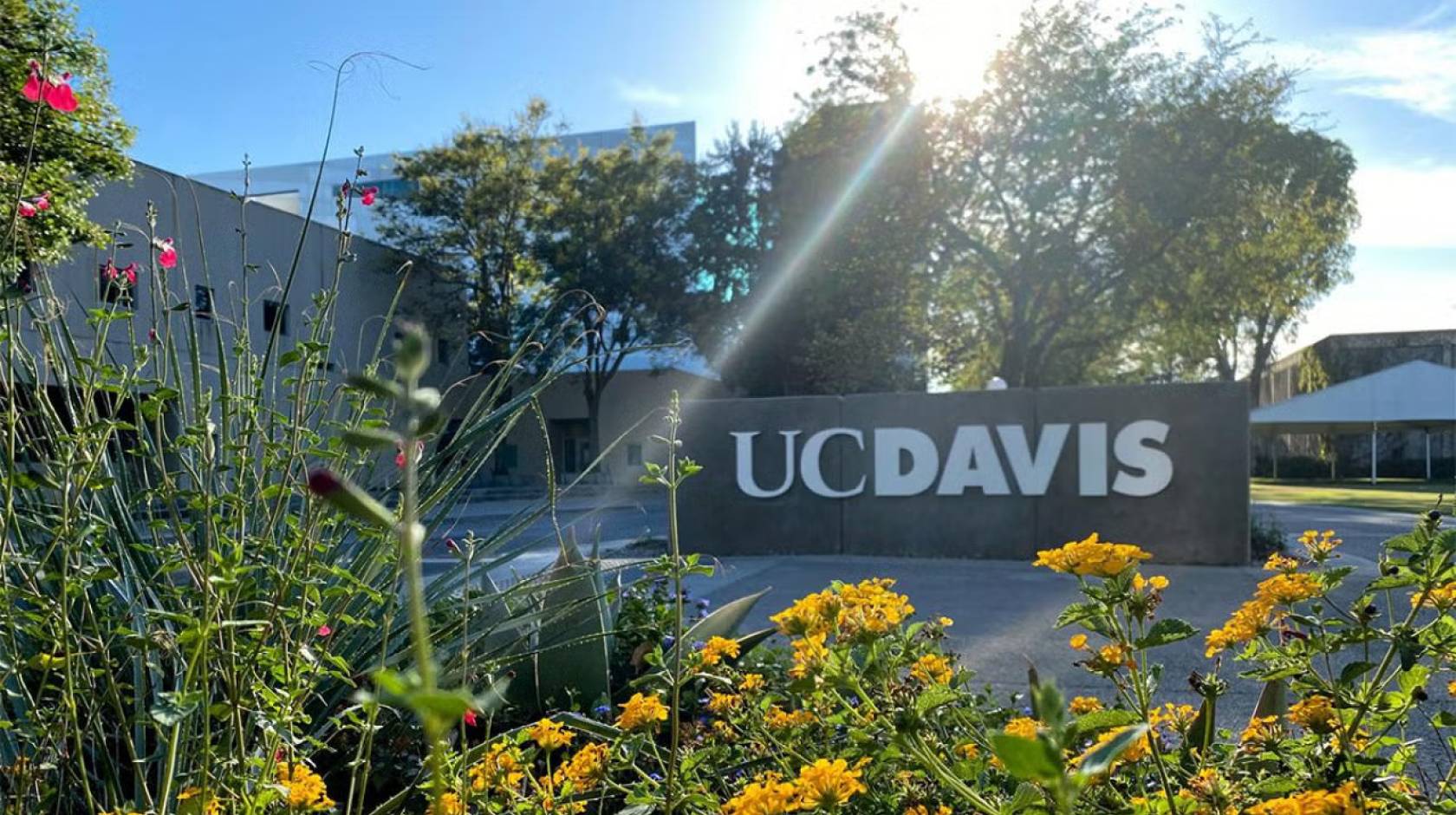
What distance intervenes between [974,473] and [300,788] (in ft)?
24.9

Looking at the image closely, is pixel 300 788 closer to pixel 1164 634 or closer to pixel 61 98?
pixel 1164 634

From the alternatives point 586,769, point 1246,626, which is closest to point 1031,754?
point 586,769

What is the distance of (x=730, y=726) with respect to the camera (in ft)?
A: 5.22

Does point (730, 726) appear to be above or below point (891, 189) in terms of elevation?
below

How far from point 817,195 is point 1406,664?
14.1 metres

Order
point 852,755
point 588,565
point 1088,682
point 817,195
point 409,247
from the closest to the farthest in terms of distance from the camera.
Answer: point 852,755 → point 588,565 → point 1088,682 → point 817,195 → point 409,247

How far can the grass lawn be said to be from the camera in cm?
1465

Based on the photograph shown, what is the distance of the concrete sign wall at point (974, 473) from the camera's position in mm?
7730

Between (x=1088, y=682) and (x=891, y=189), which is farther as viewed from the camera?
(x=891, y=189)

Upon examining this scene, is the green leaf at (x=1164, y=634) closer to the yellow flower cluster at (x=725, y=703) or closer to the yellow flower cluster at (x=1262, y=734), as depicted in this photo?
the yellow flower cluster at (x=1262, y=734)

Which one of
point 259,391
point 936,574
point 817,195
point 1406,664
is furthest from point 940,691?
point 817,195

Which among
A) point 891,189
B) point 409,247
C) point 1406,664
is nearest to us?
point 1406,664

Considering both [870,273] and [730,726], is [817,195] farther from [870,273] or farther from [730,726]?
[730,726]

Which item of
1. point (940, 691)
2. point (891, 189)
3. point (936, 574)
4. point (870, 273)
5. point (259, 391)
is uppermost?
point (891, 189)
